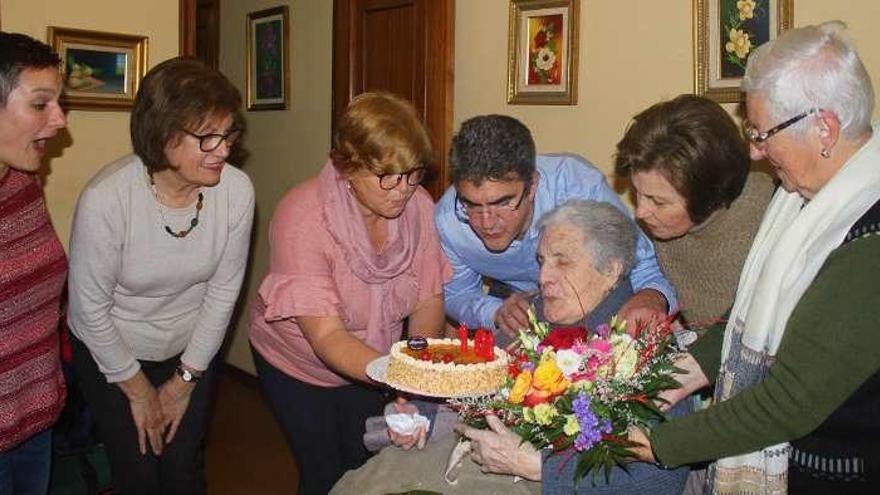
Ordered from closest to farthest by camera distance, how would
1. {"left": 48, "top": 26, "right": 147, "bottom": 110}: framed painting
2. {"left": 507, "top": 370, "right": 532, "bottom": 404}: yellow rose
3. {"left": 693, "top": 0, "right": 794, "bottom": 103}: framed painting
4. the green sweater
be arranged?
the green sweater → {"left": 507, "top": 370, "right": 532, "bottom": 404}: yellow rose → {"left": 693, "top": 0, "right": 794, "bottom": 103}: framed painting → {"left": 48, "top": 26, "right": 147, "bottom": 110}: framed painting

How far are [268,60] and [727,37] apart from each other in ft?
10.4

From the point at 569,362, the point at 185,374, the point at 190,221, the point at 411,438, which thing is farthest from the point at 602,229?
the point at 185,374

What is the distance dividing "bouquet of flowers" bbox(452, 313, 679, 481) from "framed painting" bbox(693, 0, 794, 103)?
134 cm

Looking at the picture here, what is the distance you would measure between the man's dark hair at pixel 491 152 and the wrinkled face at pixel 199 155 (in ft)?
2.16

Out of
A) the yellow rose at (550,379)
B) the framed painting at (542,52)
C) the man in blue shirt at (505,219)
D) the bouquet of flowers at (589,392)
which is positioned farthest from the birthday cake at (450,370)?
the framed painting at (542,52)

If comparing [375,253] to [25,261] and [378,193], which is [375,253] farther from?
[25,261]

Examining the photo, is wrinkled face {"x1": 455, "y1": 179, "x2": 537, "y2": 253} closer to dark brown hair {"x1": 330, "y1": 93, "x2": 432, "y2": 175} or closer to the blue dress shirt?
the blue dress shirt

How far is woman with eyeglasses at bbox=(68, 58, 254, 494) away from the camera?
241 cm

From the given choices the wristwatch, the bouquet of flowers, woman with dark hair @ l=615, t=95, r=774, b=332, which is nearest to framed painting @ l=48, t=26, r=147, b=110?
the wristwatch

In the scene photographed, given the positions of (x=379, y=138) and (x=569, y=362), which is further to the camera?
(x=379, y=138)

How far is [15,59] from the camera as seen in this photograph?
219 cm

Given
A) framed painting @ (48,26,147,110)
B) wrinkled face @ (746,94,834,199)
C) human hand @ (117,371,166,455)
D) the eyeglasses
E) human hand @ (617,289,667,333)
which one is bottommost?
human hand @ (117,371,166,455)

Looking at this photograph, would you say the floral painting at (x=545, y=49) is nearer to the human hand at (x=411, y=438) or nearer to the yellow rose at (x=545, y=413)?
the human hand at (x=411, y=438)

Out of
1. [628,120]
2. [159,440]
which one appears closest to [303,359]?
[159,440]
